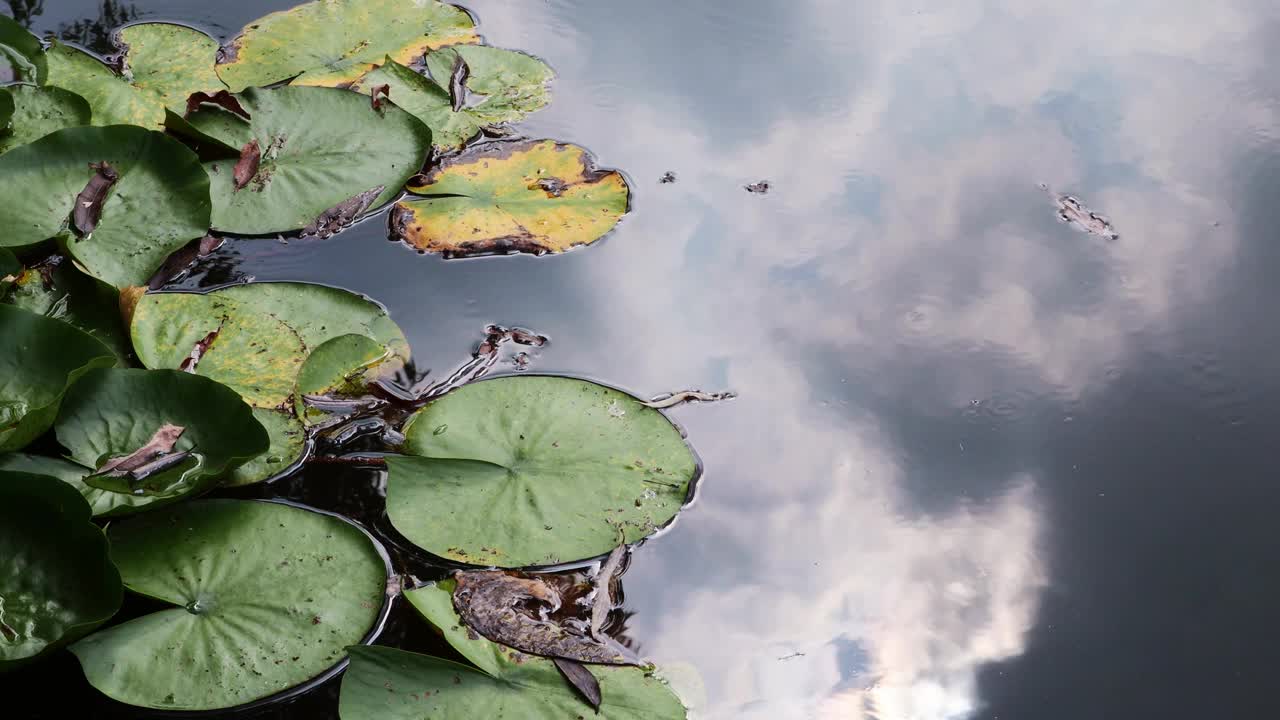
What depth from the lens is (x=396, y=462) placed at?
153 cm

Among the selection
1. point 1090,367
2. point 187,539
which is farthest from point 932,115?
point 187,539

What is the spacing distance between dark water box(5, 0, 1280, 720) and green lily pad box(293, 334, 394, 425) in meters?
0.12

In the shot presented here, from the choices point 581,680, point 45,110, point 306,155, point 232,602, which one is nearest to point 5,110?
point 45,110

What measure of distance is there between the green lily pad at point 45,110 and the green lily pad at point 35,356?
76 centimetres

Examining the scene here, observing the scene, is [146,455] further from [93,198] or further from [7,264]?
[93,198]

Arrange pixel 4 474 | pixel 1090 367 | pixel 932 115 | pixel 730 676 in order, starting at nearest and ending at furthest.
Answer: pixel 4 474
pixel 730 676
pixel 1090 367
pixel 932 115

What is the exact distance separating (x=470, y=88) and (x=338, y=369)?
3.16 ft

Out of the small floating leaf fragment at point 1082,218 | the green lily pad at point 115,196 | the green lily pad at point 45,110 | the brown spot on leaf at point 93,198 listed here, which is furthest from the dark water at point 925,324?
the green lily pad at point 45,110

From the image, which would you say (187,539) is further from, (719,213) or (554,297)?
(719,213)

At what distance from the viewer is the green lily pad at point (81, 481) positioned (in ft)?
4.59

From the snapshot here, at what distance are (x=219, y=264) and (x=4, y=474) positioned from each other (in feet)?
2.33

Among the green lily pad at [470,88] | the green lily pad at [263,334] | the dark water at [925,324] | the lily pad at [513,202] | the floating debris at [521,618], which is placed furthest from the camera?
the green lily pad at [470,88]

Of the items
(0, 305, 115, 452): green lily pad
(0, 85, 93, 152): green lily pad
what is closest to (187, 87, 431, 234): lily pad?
(0, 85, 93, 152): green lily pad

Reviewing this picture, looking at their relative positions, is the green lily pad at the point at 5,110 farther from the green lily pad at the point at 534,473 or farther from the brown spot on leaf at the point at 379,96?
the green lily pad at the point at 534,473
